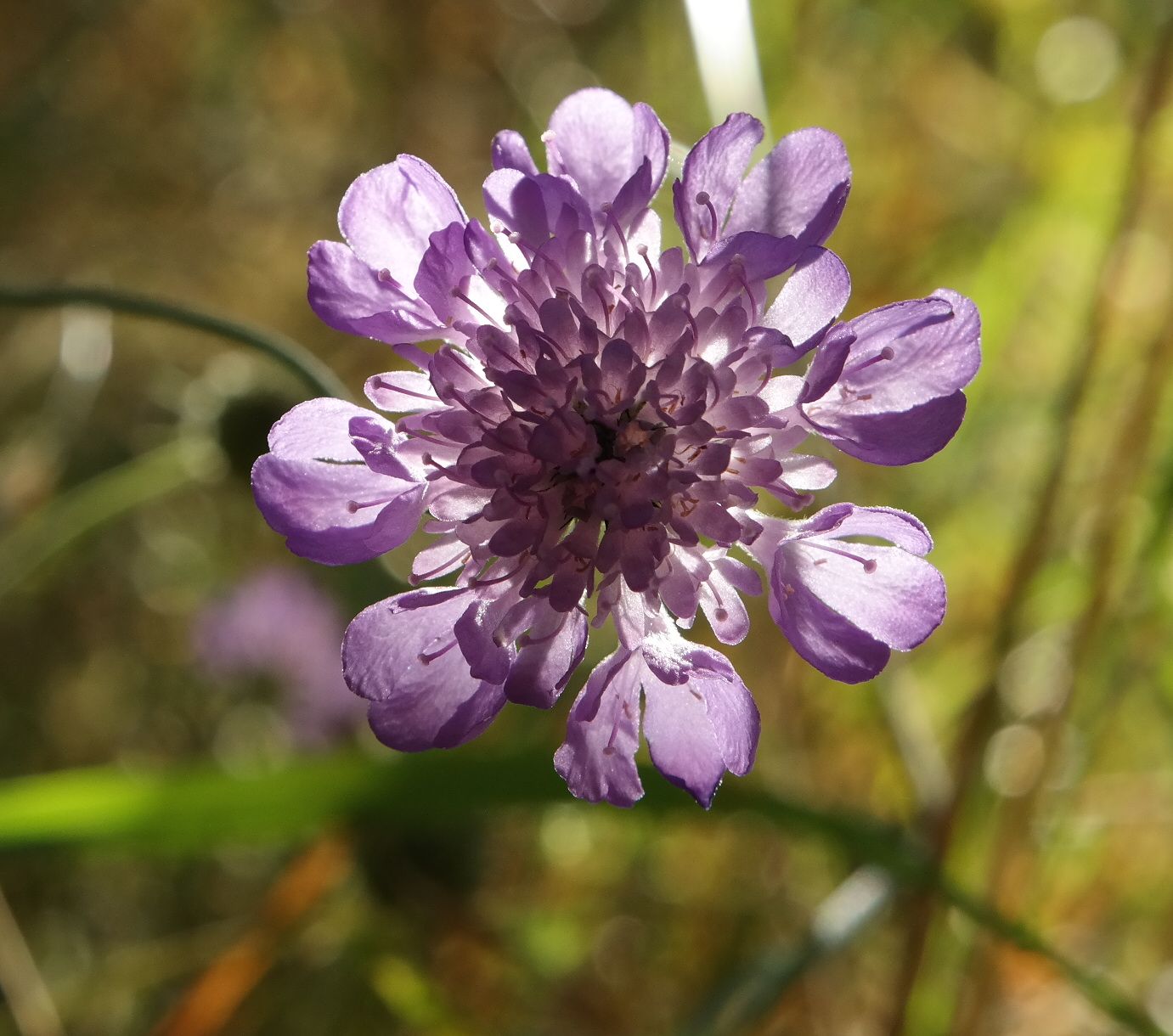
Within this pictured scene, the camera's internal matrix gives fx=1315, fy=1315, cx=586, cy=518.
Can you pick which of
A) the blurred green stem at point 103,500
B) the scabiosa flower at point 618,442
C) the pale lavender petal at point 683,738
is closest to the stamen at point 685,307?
the scabiosa flower at point 618,442

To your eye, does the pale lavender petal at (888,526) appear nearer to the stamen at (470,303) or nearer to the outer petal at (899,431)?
the outer petal at (899,431)

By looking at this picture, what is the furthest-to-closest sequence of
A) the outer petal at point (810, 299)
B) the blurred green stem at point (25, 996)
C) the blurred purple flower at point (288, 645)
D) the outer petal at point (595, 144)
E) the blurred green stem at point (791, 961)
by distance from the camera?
the blurred purple flower at point (288, 645), the blurred green stem at point (25, 996), the blurred green stem at point (791, 961), the outer petal at point (595, 144), the outer petal at point (810, 299)

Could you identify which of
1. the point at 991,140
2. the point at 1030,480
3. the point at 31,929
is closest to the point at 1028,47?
the point at 991,140

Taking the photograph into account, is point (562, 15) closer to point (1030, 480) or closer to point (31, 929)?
point (1030, 480)

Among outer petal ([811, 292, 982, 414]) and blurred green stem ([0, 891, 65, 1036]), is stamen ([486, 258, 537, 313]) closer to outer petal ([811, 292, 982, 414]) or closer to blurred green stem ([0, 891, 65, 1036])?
outer petal ([811, 292, 982, 414])

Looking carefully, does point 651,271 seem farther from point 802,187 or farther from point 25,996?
point 25,996

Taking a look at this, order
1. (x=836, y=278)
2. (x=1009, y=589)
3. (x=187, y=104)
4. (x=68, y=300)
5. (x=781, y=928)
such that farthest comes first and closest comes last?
(x=187, y=104)
(x=781, y=928)
(x=1009, y=589)
(x=68, y=300)
(x=836, y=278)

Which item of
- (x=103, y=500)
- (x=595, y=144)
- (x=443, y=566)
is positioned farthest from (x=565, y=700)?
(x=595, y=144)
